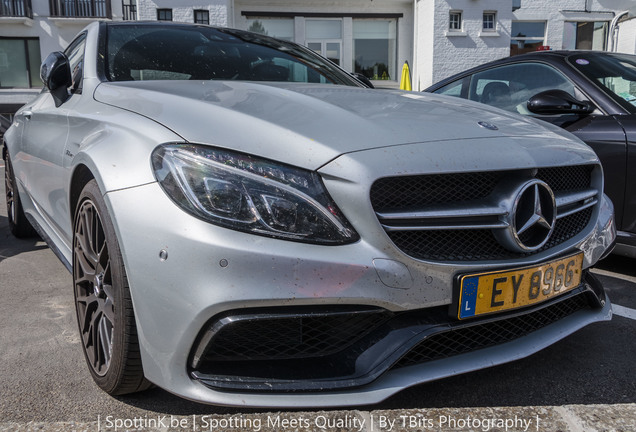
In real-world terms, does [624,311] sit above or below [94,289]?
below

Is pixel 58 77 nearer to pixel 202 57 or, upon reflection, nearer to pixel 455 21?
pixel 202 57

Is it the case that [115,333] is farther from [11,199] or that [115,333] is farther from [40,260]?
[11,199]

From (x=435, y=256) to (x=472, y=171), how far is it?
0.89 feet

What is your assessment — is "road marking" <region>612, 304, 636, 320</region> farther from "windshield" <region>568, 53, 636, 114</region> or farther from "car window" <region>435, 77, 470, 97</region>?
"car window" <region>435, 77, 470, 97</region>

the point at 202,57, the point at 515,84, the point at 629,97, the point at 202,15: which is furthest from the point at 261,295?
the point at 202,15

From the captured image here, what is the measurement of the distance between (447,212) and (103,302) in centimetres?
109

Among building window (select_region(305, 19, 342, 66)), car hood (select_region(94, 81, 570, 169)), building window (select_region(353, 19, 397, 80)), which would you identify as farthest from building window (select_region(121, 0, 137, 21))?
car hood (select_region(94, 81, 570, 169))

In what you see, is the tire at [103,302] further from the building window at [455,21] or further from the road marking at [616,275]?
the building window at [455,21]

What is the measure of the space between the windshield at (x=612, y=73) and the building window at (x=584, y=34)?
53.6ft

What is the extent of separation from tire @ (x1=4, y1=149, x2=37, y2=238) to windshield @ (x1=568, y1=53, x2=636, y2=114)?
3.66 meters

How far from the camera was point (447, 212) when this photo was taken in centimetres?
163

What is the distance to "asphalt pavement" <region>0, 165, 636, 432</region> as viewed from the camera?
5.52 ft

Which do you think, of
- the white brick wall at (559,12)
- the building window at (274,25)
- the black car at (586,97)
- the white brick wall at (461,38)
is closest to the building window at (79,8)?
the building window at (274,25)

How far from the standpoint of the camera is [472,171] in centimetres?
166
